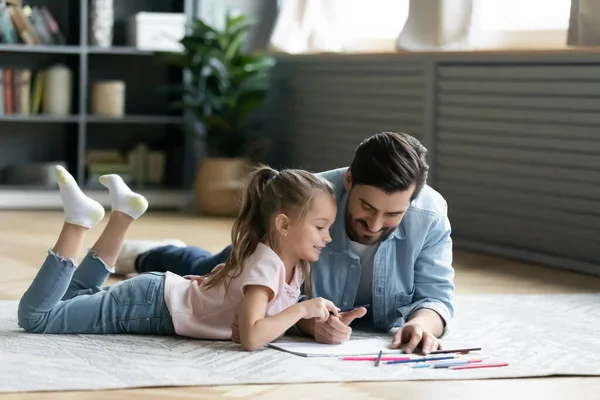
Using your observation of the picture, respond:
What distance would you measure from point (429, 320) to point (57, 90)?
3.42 meters

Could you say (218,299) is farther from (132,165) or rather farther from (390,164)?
(132,165)

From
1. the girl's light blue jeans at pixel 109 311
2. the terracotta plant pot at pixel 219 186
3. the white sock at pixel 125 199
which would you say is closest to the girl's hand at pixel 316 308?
the girl's light blue jeans at pixel 109 311

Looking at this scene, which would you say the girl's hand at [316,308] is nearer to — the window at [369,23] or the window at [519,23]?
the window at [519,23]

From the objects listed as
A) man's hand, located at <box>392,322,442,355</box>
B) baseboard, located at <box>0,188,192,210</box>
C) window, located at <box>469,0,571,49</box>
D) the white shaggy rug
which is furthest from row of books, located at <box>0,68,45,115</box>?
man's hand, located at <box>392,322,442,355</box>

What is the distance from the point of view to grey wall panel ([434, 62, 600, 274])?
13.1 feet

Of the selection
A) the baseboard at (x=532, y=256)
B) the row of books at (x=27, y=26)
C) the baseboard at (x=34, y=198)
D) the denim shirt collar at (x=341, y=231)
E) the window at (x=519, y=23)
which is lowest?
the baseboard at (x=34, y=198)

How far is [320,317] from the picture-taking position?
241 cm

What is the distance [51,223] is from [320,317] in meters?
2.77

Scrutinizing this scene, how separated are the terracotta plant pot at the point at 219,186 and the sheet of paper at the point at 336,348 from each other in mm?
2942

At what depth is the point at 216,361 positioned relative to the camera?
7.61ft

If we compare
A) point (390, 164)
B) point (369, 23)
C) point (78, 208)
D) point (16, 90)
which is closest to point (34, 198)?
point (16, 90)

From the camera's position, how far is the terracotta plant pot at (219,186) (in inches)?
214

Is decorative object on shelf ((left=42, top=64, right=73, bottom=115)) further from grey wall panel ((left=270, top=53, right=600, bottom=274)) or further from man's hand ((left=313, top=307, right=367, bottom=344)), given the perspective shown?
man's hand ((left=313, top=307, right=367, bottom=344))

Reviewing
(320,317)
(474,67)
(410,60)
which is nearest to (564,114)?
(474,67)
